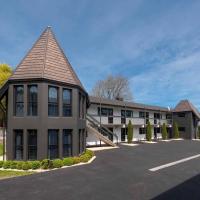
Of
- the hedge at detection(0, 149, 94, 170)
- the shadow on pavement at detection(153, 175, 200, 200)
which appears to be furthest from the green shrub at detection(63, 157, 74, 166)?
the shadow on pavement at detection(153, 175, 200, 200)

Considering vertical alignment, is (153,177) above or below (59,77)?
below

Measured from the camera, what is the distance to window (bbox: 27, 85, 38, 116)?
16672 mm

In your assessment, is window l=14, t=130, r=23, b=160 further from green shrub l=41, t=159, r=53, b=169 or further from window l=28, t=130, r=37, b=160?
green shrub l=41, t=159, r=53, b=169

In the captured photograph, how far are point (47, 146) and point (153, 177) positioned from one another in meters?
7.73

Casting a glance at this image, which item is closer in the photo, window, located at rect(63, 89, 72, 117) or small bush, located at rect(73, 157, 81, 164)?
small bush, located at rect(73, 157, 81, 164)

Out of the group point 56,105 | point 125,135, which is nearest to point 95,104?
point 125,135

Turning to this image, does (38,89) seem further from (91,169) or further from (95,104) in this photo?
(95,104)

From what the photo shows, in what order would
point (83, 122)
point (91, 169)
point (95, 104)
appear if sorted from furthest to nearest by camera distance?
point (95, 104) → point (83, 122) → point (91, 169)

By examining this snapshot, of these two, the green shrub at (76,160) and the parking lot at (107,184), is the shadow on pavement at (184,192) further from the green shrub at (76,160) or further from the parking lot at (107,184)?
the green shrub at (76,160)

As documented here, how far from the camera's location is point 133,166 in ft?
53.7

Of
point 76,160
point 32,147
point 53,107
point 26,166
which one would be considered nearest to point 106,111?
point 53,107

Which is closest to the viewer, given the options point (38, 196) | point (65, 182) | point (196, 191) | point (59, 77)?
point (38, 196)

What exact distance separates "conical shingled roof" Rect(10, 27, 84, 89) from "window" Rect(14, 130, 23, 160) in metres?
4.09

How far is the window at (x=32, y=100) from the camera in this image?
1667 cm
